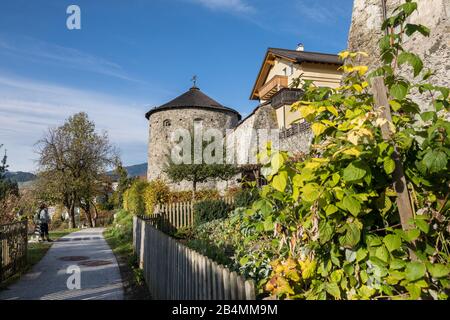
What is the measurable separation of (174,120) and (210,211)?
21.2 m

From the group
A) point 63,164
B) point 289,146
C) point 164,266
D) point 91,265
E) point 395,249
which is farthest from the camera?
point 63,164

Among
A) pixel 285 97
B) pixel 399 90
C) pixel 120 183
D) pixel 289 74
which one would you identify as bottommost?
pixel 399 90

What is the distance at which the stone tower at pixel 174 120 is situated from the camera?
32.5 m

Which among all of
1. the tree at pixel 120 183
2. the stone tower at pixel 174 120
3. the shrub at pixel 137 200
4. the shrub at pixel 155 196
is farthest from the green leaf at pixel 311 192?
the tree at pixel 120 183

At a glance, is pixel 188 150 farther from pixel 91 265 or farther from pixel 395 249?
pixel 395 249


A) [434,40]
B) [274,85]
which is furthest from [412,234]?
[274,85]

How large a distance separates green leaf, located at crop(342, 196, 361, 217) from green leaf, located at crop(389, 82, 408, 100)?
Result: 25.7 inches

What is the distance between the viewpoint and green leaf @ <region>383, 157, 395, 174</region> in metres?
1.62

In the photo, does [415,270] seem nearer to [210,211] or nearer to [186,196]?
[210,211]

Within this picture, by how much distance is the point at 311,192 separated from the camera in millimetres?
1716

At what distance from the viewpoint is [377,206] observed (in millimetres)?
1847

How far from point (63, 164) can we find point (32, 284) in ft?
87.3

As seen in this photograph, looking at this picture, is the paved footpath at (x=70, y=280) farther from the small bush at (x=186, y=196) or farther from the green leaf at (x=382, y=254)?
the small bush at (x=186, y=196)

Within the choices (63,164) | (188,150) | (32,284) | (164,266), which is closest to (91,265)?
(32,284)
